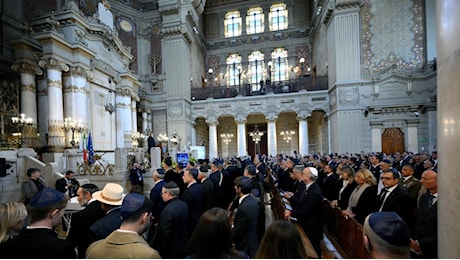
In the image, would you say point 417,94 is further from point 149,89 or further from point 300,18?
point 149,89

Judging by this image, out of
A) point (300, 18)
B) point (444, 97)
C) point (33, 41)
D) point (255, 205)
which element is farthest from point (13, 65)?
point (300, 18)

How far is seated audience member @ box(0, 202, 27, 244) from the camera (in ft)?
6.51

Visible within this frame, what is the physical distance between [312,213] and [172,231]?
197cm

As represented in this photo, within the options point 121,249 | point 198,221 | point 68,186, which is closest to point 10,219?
point 121,249

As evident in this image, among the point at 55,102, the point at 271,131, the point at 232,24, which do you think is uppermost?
the point at 232,24

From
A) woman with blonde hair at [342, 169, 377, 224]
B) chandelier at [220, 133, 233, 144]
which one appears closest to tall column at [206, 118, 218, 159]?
chandelier at [220, 133, 233, 144]

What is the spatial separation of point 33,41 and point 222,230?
1455 centimetres

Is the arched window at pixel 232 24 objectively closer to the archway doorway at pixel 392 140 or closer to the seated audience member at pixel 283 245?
the archway doorway at pixel 392 140

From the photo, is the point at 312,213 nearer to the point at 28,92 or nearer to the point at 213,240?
the point at 213,240

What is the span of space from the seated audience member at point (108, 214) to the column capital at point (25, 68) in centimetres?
1197

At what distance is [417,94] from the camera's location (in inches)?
581

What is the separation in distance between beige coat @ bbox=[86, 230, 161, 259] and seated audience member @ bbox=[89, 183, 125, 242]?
0.73 metres

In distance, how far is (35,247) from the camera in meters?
1.61

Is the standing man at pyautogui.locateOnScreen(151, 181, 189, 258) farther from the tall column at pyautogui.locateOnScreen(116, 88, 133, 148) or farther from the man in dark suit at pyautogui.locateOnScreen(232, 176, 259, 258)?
the tall column at pyautogui.locateOnScreen(116, 88, 133, 148)
